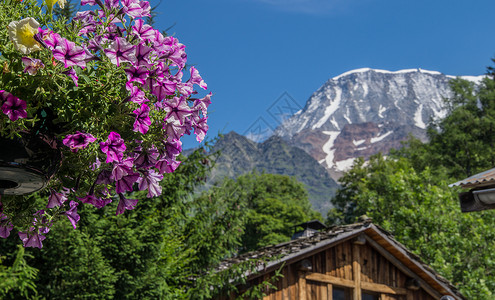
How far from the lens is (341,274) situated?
13.9 m

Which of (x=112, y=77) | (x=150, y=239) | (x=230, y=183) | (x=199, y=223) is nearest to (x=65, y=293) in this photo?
(x=150, y=239)

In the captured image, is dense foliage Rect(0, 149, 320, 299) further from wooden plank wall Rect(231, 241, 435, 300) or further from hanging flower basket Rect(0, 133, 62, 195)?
hanging flower basket Rect(0, 133, 62, 195)

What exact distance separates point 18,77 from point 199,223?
1224 cm

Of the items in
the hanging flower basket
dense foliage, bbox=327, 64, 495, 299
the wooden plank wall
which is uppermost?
dense foliage, bbox=327, 64, 495, 299

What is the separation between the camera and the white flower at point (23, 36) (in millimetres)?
Answer: 2018

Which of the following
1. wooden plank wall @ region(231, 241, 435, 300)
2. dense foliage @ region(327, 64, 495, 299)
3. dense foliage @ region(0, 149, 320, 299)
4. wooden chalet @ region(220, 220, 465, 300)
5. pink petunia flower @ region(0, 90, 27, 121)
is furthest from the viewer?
dense foliage @ region(327, 64, 495, 299)

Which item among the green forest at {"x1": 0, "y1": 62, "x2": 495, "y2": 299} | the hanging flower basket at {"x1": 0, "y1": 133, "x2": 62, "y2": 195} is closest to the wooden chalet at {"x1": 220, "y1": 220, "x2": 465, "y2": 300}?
the green forest at {"x1": 0, "y1": 62, "x2": 495, "y2": 299}

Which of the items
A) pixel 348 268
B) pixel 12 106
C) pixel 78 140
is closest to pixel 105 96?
pixel 78 140

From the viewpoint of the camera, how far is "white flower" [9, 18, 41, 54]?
2018 mm

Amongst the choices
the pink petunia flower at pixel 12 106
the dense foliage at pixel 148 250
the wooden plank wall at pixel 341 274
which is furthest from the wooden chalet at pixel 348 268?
the pink petunia flower at pixel 12 106

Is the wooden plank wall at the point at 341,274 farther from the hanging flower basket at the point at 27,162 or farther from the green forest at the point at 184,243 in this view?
the hanging flower basket at the point at 27,162

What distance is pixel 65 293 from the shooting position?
10.0 m

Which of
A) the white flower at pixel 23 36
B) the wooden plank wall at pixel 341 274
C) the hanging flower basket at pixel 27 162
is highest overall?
the wooden plank wall at pixel 341 274

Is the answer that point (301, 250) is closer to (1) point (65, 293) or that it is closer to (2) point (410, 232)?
(1) point (65, 293)
